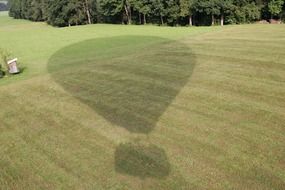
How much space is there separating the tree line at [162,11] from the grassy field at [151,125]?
29.6 meters

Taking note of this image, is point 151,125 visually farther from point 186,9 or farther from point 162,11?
point 162,11

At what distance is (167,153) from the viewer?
27.8 ft

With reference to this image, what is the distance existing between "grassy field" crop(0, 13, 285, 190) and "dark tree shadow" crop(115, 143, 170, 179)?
0.03 m

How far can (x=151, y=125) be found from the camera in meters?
10.2

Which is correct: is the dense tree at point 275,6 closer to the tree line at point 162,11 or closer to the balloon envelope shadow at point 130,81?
the tree line at point 162,11

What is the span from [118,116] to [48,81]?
22.7 feet

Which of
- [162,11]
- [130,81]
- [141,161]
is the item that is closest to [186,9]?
[162,11]

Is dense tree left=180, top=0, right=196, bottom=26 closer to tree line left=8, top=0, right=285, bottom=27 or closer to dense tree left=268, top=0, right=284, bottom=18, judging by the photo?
tree line left=8, top=0, right=285, bottom=27

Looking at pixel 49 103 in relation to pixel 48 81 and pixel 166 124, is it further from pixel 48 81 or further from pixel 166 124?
pixel 166 124

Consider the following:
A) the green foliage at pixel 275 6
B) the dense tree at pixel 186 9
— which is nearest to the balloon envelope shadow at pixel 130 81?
the green foliage at pixel 275 6

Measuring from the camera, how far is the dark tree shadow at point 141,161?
770 centimetres

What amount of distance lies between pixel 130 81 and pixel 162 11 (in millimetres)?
39300

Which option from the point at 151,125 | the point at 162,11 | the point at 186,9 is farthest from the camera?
the point at 162,11

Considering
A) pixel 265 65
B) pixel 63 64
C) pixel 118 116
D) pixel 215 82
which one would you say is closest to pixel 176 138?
pixel 118 116
